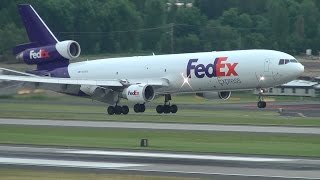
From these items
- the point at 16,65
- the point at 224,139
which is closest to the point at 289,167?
the point at 224,139

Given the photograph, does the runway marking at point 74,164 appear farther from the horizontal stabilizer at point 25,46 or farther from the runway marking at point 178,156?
the horizontal stabilizer at point 25,46

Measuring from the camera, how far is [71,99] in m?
80.3

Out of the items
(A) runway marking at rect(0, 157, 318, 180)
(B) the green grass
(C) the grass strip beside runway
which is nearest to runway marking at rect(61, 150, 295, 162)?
(C) the grass strip beside runway

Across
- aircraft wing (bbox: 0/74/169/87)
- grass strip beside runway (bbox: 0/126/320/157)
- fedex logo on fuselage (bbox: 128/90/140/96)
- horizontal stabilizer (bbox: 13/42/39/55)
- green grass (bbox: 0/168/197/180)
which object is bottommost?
grass strip beside runway (bbox: 0/126/320/157)

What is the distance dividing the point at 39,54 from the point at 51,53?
908mm

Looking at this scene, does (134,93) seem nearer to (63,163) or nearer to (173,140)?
(173,140)

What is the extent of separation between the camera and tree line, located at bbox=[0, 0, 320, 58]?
109875 millimetres

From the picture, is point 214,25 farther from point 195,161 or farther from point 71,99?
point 195,161

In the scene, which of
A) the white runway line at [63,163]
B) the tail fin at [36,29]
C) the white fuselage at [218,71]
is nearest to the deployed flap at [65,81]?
the white fuselage at [218,71]

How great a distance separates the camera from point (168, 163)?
33.0 meters

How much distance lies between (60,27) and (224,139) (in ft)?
237

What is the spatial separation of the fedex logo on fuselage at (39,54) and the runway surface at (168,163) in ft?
103

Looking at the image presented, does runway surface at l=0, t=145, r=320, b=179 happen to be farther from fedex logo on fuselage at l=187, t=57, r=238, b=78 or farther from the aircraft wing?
the aircraft wing

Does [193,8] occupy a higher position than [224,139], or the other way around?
[193,8]
